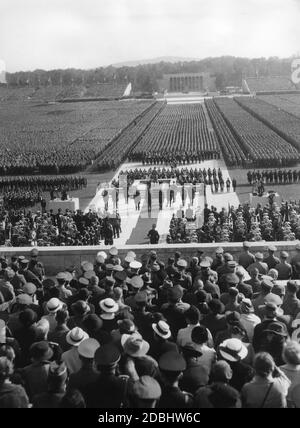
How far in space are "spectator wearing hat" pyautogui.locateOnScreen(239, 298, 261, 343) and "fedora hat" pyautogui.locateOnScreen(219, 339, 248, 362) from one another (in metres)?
0.91

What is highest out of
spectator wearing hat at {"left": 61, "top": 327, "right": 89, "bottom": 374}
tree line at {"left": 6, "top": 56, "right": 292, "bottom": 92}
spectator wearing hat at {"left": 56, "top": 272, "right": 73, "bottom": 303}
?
tree line at {"left": 6, "top": 56, "right": 292, "bottom": 92}

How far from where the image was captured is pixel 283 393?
4145 mm

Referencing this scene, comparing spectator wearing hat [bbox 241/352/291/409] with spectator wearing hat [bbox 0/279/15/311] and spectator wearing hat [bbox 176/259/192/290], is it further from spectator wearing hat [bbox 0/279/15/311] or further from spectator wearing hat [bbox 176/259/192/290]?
spectator wearing hat [bbox 0/279/15/311]

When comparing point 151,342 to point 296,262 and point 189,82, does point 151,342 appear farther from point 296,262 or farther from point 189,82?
point 189,82

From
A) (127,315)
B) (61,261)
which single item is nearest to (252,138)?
(61,261)

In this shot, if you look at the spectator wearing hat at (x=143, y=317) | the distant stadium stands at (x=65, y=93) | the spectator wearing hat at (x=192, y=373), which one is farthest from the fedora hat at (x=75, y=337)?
the distant stadium stands at (x=65, y=93)

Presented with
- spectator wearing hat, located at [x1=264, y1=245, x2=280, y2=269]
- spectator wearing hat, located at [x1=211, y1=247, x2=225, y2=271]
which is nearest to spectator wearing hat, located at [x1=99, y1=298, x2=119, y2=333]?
spectator wearing hat, located at [x1=211, y1=247, x2=225, y2=271]

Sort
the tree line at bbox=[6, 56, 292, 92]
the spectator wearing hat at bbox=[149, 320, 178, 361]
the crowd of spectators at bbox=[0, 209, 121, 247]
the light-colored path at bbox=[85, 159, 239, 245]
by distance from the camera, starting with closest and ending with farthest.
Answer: the spectator wearing hat at bbox=[149, 320, 178, 361] → the crowd of spectators at bbox=[0, 209, 121, 247] → the light-colored path at bbox=[85, 159, 239, 245] → the tree line at bbox=[6, 56, 292, 92]

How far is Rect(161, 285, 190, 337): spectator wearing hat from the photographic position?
6086 mm

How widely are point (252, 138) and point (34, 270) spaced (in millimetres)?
34683

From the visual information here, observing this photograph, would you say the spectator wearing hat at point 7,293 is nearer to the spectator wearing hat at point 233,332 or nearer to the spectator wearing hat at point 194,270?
the spectator wearing hat at point 194,270

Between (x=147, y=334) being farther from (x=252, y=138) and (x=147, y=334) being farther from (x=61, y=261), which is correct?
(x=252, y=138)

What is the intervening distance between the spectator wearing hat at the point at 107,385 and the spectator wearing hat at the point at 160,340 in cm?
72
